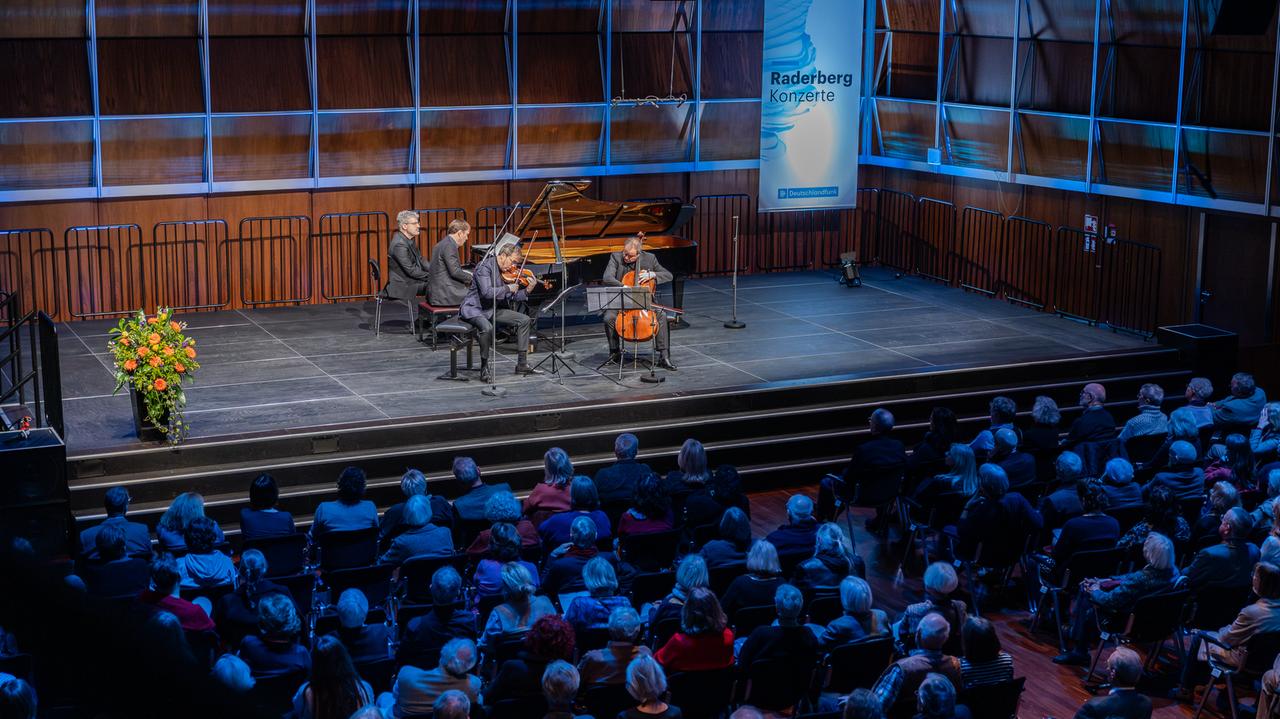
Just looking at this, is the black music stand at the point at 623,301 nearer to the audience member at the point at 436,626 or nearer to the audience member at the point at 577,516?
the audience member at the point at 577,516

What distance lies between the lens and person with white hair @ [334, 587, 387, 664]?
5891 mm

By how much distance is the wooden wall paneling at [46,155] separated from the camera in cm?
1362

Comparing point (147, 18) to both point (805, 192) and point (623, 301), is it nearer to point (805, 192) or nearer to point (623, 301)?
point (623, 301)

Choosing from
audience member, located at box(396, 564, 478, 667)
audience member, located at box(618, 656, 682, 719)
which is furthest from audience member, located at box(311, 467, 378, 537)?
audience member, located at box(618, 656, 682, 719)

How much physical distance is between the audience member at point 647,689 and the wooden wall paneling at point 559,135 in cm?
1152

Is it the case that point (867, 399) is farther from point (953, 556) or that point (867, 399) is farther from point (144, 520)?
point (144, 520)

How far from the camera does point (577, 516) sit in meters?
7.67

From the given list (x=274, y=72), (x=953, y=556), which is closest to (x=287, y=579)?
(x=953, y=556)

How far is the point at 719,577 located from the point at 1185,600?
8.20 ft

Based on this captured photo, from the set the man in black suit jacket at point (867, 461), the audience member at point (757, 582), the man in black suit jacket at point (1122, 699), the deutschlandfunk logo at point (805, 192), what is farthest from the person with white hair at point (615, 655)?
the deutschlandfunk logo at point (805, 192)

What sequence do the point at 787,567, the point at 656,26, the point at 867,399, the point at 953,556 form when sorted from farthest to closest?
the point at 656,26 → the point at 867,399 → the point at 953,556 → the point at 787,567

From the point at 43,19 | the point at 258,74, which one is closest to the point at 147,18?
the point at 43,19

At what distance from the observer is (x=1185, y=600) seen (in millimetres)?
7109

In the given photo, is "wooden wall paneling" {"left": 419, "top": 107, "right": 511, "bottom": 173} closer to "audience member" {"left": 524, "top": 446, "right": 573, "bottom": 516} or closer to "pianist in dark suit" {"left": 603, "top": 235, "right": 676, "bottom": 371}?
"pianist in dark suit" {"left": 603, "top": 235, "right": 676, "bottom": 371}
